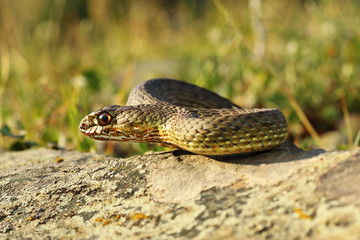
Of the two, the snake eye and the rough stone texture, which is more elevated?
the snake eye

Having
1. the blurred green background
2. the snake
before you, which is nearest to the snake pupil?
the snake

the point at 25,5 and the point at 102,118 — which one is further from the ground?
the point at 25,5

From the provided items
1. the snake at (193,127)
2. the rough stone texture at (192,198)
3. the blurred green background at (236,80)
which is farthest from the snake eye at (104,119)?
the blurred green background at (236,80)

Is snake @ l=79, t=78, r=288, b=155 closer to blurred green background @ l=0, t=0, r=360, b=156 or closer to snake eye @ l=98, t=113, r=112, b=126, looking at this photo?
snake eye @ l=98, t=113, r=112, b=126

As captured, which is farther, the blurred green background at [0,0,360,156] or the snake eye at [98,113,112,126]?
the blurred green background at [0,0,360,156]

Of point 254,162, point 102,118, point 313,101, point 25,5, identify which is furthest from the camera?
point 25,5

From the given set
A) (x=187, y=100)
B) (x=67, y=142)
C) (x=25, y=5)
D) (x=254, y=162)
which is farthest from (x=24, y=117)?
(x=25, y=5)

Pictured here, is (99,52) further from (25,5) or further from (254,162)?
(254,162)

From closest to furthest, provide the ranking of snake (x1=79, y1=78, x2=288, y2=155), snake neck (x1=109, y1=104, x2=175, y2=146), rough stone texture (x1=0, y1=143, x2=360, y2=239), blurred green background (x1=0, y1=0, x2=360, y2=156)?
1. rough stone texture (x1=0, y1=143, x2=360, y2=239)
2. snake (x1=79, y1=78, x2=288, y2=155)
3. snake neck (x1=109, y1=104, x2=175, y2=146)
4. blurred green background (x1=0, y1=0, x2=360, y2=156)
